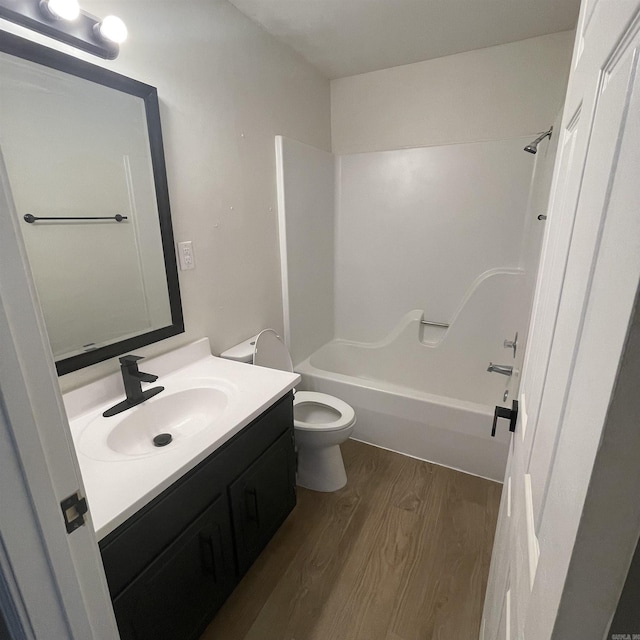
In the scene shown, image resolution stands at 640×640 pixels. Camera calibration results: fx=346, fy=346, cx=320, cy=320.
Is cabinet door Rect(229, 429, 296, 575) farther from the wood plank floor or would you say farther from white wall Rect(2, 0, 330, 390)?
white wall Rect(2, 0, 330, 390)

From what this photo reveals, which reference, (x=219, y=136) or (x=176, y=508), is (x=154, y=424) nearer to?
(x=176, y=508)

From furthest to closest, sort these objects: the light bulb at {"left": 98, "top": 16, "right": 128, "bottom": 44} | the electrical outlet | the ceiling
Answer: the ceiling → the electrical outlet → the light bulb at {"left": 98, "top": 16, "right": 128, "bottom": 44}

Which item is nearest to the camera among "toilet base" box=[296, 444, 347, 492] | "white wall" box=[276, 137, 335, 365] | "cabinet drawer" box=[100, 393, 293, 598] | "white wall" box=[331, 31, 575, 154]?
"cabinet drawer" box=[100, 393, 293, 598]

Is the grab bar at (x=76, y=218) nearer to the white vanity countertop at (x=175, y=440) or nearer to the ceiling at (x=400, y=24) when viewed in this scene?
the white vanity countertop at (x=175, y=440)

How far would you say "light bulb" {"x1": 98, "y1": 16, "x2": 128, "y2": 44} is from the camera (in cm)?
108

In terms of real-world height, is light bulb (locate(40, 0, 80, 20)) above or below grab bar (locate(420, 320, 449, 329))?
above

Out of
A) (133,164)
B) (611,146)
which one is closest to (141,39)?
(133,164)

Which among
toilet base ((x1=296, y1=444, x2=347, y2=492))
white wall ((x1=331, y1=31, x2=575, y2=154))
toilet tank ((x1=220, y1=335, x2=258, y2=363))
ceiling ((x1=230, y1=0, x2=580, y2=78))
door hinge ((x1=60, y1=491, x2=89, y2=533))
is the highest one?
ceiling ((x1=230, y1=0, x2=580, y2=78))

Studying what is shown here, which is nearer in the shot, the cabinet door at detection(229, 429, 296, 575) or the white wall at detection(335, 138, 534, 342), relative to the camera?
the cabinet door at detection(229, 429, 296, 575)

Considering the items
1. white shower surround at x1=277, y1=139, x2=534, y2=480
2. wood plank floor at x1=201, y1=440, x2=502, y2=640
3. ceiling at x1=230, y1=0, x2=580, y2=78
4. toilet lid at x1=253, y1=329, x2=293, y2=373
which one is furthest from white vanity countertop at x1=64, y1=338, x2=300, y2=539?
ceiling at x1=230, y1=0, x2=580, y2=78

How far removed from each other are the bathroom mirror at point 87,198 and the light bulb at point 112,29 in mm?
114

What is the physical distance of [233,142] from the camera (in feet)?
5.76

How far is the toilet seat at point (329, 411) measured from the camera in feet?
5.83

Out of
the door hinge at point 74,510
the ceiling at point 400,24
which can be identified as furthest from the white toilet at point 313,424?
the ceiling at point 400,24
